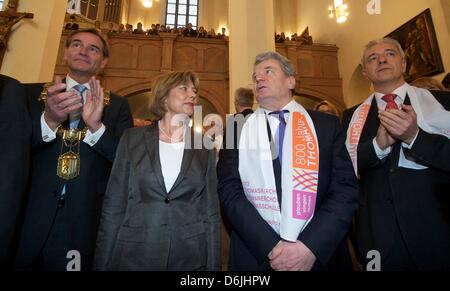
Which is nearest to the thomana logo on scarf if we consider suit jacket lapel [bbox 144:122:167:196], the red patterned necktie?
Answer: the red patterned necktie

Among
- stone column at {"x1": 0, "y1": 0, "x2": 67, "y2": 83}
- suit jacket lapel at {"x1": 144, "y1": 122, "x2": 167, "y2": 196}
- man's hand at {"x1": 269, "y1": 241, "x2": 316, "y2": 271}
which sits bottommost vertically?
man's hand at {"x1": 269, "y1": 241, "x2": 316, "y2": 271}

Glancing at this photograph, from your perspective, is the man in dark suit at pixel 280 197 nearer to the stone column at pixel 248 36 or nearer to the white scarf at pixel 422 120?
the white scarf at pixel 422 120

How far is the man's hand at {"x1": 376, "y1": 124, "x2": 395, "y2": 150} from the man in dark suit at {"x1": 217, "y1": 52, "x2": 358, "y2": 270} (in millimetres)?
264

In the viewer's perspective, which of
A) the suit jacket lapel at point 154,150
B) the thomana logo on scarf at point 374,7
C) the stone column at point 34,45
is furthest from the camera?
the thomana logo on scarf at point 374,7

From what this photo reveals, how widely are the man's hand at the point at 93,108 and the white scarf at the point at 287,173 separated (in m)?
0.87

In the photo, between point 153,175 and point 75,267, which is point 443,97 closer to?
point 153,175

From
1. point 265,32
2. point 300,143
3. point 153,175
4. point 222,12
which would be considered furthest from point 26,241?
point 222,12

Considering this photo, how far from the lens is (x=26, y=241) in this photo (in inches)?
57.0

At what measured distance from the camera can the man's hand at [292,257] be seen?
4.09ft

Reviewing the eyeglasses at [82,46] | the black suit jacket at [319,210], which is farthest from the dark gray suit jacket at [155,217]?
the eyeglasses at [82,46]

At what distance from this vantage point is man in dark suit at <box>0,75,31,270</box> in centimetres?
97

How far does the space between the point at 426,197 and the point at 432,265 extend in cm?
35

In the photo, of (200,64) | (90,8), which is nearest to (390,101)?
(200,64)

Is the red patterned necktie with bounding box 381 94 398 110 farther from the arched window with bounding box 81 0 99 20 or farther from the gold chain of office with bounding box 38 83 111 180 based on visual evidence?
the arched window with bounding box 81 0 99 20
